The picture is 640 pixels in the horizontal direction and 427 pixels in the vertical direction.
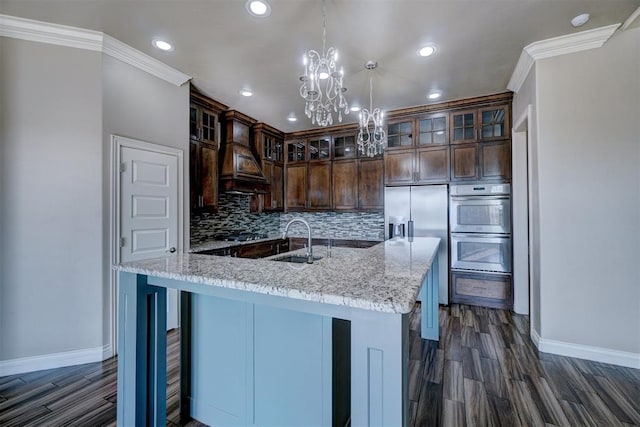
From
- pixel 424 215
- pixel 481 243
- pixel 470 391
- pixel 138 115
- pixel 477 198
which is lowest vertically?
pixel 470 391

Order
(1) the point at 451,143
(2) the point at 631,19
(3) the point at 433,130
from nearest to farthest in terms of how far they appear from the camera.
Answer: (2) the point at 631,19, (1) the point at 451,143, (3) the point at 433,130

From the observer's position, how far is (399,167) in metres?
4.24

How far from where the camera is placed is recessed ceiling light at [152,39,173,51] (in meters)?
2.48

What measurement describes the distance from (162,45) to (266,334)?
2571mm

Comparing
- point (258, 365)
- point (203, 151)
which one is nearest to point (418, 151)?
point (203, 151)

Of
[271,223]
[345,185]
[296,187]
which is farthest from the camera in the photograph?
[271,223]

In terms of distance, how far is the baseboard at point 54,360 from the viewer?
224 cm

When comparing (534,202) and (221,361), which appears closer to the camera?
(221,361)

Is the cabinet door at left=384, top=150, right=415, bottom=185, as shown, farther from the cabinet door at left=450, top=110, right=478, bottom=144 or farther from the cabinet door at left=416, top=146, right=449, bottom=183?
the cabinet door at left=450, top=110, right=478, bottom=144

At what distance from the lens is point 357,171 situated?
15.4 feet

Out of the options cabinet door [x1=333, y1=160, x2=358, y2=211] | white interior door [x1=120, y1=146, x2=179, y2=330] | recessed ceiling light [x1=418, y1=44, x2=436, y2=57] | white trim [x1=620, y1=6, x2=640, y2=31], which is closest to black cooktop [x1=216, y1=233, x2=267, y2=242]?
white interior door [x1=120, y1=146, x2=179, y2=330]

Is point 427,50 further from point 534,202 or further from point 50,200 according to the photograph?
point 50,200

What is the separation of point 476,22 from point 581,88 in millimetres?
1177

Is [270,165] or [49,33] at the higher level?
[49,33]
